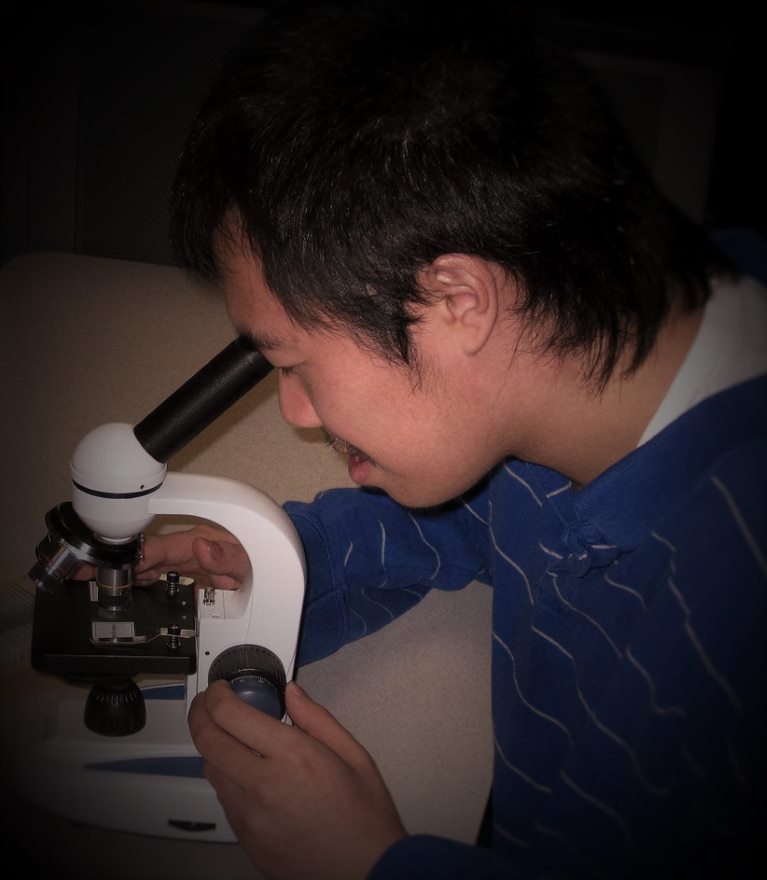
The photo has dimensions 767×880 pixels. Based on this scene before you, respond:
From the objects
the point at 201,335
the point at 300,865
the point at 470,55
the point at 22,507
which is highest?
the point at 470,55

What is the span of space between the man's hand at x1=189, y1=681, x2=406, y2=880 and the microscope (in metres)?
0.03

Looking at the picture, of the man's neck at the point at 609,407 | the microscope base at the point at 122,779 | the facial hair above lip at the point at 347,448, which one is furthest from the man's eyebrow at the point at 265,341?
the microscope base at the point at 122,779

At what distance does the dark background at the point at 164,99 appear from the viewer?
68 centimetres

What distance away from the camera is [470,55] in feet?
2.08

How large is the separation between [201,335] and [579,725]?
28.4 inches

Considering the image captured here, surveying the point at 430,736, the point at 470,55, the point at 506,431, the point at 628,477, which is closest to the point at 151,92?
the point at 470,55

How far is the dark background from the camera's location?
26.6 inches

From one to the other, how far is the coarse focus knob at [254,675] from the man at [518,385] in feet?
0.06

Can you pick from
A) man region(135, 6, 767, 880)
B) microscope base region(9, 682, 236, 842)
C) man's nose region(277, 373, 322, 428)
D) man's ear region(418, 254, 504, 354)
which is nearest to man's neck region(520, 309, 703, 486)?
man region(135, 6, 767, 880)

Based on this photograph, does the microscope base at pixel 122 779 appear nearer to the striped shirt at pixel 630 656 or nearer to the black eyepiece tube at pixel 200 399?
the striped shirt at pixel 630 656

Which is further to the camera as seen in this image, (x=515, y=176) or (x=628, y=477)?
(x=628, y=477)

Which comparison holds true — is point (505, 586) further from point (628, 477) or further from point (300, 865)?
point (300, 865)

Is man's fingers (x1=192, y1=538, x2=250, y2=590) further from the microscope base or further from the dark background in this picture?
the dark background

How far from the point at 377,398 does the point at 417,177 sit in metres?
0.22
